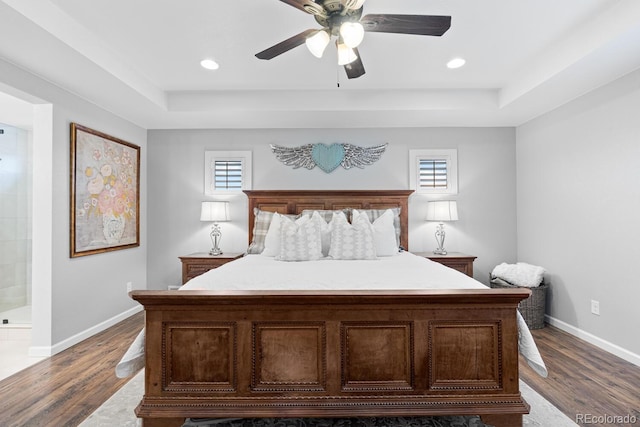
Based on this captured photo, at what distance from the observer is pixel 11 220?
13.1ft

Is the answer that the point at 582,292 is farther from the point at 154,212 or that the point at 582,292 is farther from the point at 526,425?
the point at 154,212

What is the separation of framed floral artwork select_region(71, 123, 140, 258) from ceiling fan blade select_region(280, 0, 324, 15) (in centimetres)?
261

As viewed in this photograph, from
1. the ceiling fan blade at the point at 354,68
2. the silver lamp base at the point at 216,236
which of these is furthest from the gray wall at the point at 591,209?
the silver lamp base at the point at 216,236

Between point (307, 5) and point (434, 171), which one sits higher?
point (307, 5)

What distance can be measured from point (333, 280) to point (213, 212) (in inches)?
97.3

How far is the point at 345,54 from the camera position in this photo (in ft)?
6.81

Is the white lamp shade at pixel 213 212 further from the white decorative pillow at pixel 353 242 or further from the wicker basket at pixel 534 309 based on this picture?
the wicker basket at pixel 534 309

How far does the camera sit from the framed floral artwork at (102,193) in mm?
3176

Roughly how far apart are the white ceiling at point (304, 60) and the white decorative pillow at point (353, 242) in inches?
52.3

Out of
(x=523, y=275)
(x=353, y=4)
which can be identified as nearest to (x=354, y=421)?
(x=353, y=4)

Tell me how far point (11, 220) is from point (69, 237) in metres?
1.68

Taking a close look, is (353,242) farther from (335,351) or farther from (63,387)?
(63,387)

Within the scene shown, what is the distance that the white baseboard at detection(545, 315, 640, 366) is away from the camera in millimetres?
2677

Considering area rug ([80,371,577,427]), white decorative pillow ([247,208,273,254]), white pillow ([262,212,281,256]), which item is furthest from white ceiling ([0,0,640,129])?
area rug ([80,371,577,427])
